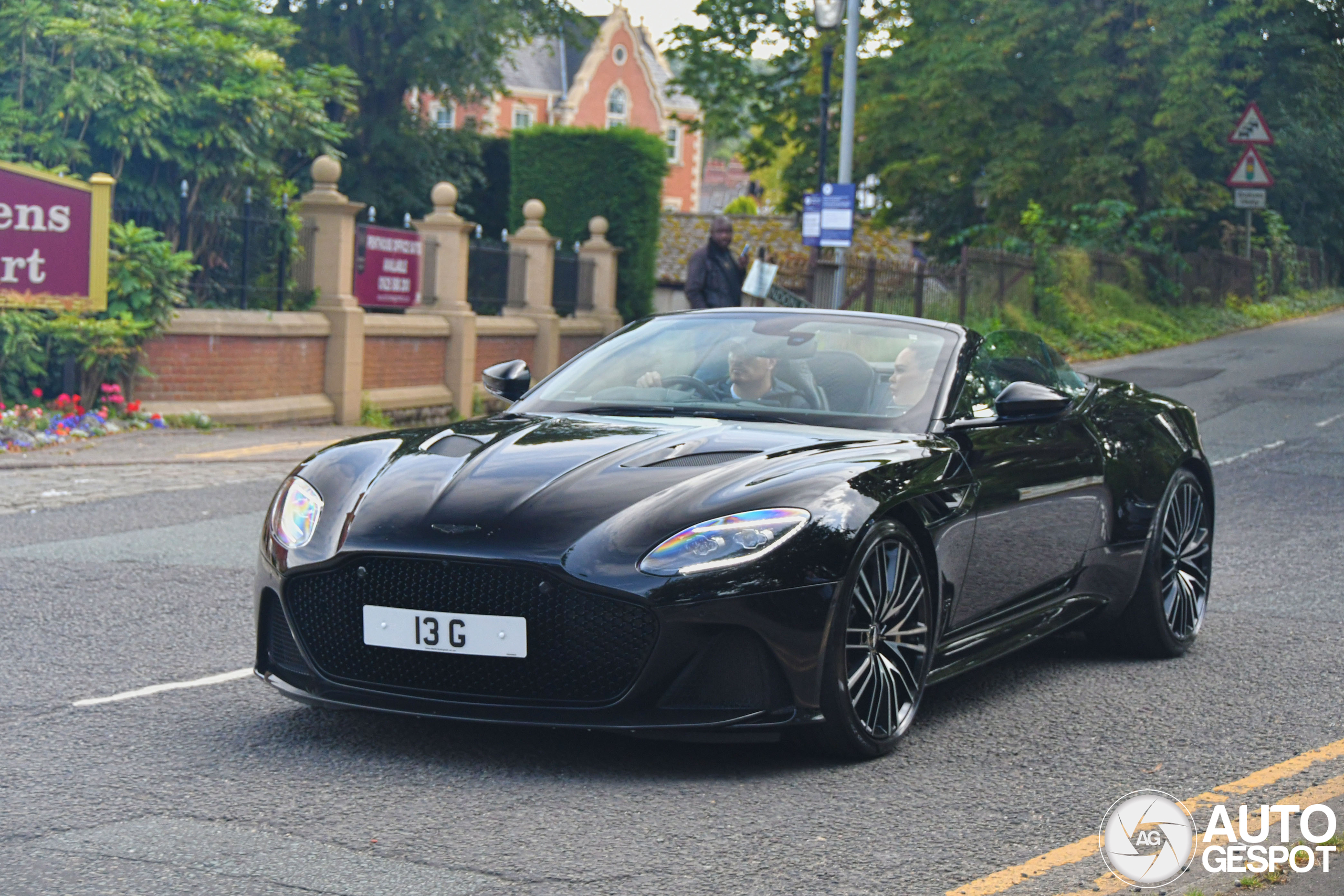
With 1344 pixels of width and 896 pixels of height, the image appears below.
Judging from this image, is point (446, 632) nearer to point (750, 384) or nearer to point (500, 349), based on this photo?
point (750, 384)

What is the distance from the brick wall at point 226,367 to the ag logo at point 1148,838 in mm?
12527

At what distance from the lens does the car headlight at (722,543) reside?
4227 mm

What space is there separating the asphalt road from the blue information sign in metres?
15.1

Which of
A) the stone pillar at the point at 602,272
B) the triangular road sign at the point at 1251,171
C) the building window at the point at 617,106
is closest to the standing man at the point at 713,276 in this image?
the stone pillar at the point at 602,272

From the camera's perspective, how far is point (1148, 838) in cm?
394

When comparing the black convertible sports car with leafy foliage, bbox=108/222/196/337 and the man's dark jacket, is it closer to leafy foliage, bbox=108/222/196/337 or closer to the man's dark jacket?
leafy foliage, bbox=108/222/196/337

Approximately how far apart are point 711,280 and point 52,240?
604 centimetres

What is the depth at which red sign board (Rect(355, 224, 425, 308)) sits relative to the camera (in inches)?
752

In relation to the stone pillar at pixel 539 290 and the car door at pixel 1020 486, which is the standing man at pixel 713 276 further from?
the car door at pixel 1020 486

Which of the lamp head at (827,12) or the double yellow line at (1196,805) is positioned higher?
the lamp head at (827,12)

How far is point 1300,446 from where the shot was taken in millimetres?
14719

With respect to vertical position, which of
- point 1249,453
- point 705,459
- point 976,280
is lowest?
point 1249,453

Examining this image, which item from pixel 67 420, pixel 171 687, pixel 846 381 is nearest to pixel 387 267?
pixel 67 420

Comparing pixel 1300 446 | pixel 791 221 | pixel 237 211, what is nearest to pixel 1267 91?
pixel 791 221
